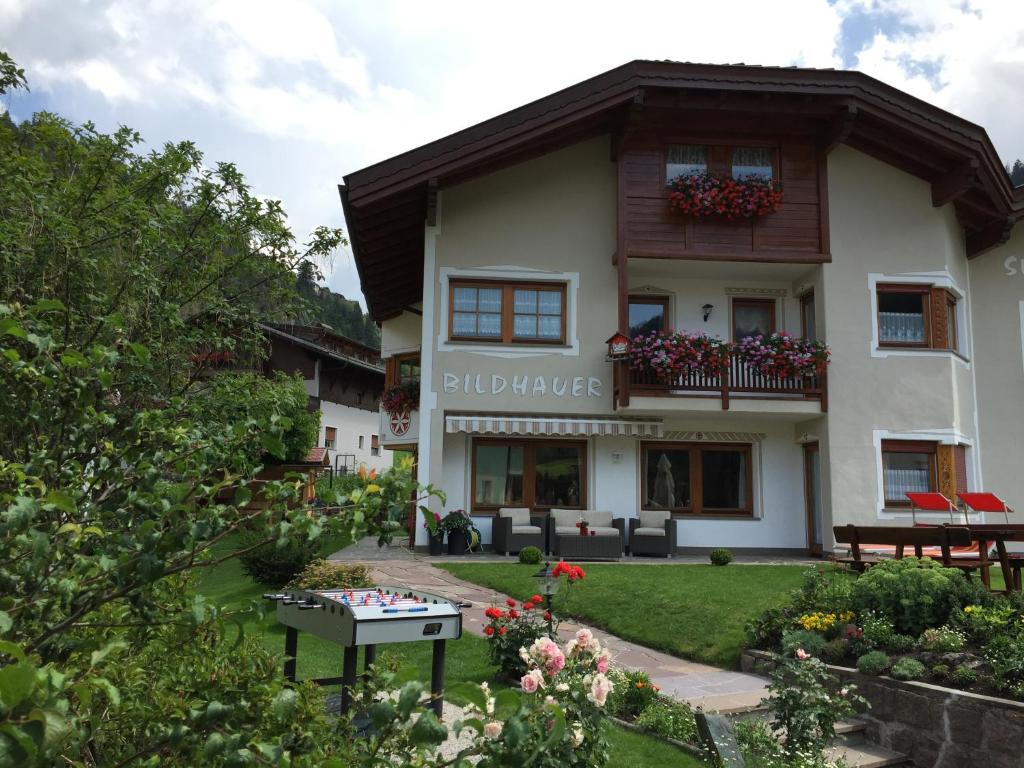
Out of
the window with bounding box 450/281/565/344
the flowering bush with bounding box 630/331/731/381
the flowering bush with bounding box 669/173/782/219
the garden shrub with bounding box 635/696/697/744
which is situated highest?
the flowering bush with bounding box 669/173/782/219

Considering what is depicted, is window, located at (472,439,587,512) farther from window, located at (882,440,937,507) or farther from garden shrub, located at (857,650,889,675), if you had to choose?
garden shrub, located at (857,650,889,675)

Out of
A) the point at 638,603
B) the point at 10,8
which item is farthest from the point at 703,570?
the point at 10,8

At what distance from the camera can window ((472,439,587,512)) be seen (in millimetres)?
16578

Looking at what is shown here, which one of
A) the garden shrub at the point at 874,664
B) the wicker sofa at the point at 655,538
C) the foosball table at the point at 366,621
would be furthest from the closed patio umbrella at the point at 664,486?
the foosball table at the point at 366,621

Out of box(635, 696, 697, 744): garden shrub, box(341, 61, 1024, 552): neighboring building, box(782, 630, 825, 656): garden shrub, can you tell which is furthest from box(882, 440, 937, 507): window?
box(635, 696, 697, 744): garden shrub

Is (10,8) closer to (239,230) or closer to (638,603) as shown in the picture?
(239,230)

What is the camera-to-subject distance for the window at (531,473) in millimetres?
16578

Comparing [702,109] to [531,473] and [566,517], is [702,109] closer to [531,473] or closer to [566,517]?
[531,473]

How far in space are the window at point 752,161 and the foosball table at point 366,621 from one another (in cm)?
1321

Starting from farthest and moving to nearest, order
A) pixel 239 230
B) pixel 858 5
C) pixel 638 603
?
pixel 858 5
pixel 638 603
pixel 239 230

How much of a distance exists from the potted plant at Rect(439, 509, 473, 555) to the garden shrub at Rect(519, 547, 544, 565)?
3.68 ft

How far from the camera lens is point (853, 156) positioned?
16.6 meters

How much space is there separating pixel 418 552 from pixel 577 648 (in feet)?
37.8

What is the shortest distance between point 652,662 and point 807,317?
440 inches
